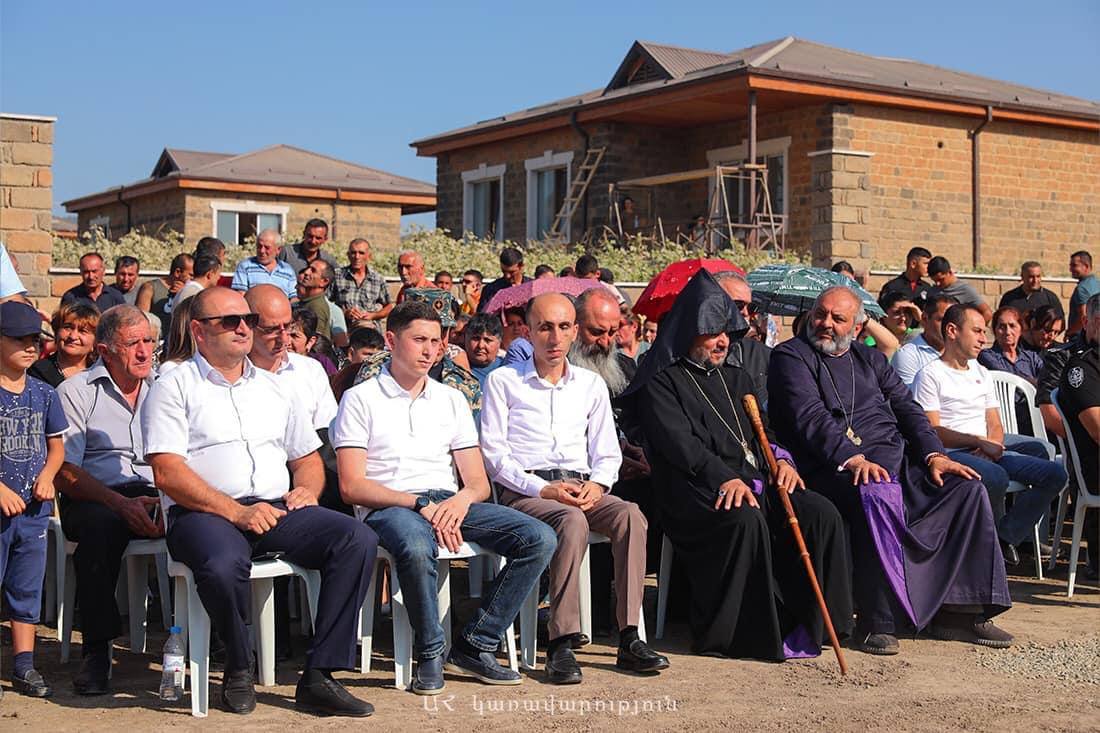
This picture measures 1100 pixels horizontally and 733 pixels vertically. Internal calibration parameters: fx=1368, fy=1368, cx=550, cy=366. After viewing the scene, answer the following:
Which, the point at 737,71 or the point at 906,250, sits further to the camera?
the point at 906,250

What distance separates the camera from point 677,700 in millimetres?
5711

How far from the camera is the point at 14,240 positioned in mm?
13555

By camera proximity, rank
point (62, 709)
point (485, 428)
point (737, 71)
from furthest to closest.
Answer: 1. point (737, 71)
2. point (485, 428)
3. point (62, 709)

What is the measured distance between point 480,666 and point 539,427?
1.27m

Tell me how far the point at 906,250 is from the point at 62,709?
715 inches

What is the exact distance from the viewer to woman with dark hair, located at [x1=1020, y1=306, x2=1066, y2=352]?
1052 cm

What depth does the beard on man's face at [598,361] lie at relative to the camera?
7.47 metres

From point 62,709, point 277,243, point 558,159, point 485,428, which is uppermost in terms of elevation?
point 558,159

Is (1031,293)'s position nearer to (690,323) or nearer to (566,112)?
(690,323)

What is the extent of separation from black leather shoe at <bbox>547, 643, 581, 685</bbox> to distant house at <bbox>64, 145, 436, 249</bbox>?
21773 mm

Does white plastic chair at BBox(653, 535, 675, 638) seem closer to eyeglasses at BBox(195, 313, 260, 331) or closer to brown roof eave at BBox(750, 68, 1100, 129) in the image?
eyeglasses at BBox(195, 313, 260, 331)

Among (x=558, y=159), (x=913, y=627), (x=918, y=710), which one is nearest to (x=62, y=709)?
(x=918, y=710)

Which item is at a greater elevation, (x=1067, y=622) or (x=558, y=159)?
(x=558, y=159)

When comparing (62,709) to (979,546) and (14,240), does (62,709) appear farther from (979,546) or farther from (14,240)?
(14,240)
